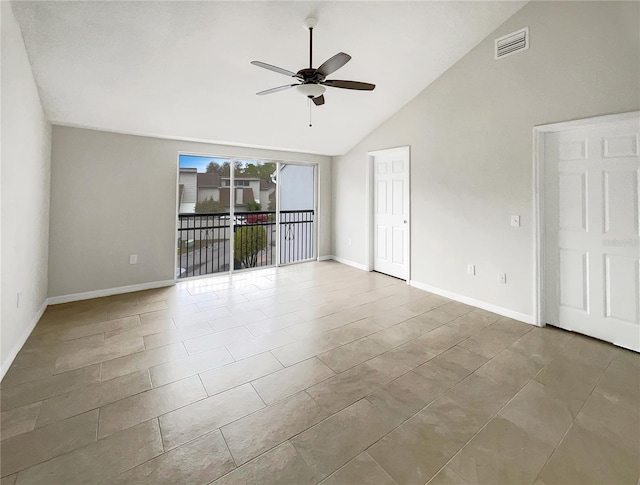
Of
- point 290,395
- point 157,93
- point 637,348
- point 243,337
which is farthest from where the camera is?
point 157,93

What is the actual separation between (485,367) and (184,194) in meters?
4.77

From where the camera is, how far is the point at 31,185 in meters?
3.03

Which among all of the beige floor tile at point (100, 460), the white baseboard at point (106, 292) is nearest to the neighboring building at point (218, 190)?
the white baseboard at point (106, 292)

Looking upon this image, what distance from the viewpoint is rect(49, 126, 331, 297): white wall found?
3.93 metres

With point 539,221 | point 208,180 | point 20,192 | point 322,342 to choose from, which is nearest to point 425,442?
point 322,342

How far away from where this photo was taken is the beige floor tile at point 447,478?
4.79 feet

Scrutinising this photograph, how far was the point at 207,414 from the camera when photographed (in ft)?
6.31

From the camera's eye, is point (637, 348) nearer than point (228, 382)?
No

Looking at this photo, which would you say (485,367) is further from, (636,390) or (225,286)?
(225,286)

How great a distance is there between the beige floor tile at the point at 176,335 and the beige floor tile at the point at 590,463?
2.86m

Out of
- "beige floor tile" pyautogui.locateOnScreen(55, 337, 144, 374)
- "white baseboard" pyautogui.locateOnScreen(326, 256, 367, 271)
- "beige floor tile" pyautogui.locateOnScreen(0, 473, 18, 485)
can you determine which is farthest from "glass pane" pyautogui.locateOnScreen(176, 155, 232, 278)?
"beige floor tile" pyautogui.locateOnScreen(0, 473, 18, 485)

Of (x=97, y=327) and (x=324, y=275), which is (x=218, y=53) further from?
(x=324, y=275)

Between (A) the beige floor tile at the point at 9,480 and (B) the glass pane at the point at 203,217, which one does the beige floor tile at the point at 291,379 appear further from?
(B) the glass pane at the point at 203,217

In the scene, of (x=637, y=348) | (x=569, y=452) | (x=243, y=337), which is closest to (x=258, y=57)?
(x=243, y=337)
